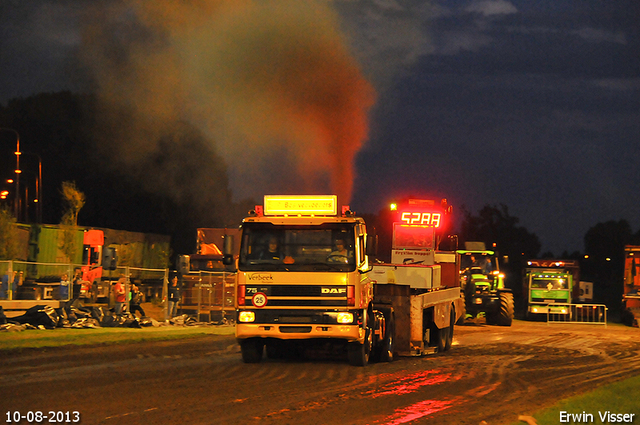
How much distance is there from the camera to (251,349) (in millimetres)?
16641

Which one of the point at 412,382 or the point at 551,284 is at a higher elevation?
the point at 551,284

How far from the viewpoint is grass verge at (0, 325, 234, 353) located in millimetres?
19767

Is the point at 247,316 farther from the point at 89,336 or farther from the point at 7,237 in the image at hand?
the point at 7,237

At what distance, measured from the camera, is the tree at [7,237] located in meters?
43.3

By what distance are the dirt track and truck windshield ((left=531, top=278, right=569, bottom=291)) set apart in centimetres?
2032

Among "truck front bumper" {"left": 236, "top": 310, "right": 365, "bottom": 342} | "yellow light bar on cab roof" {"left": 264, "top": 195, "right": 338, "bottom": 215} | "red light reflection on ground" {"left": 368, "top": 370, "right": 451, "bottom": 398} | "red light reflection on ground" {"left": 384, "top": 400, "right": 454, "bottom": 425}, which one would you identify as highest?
"yellow light bar on cab roof" {"left": 264, "top": 195, "right": 338, "bottom": 215}

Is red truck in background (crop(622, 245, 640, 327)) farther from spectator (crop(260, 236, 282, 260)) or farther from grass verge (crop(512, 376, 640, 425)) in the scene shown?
spectator (crop(260, 236, 282, 260))

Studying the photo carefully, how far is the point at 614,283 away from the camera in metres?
83.0

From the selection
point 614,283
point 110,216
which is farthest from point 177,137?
point 614,283

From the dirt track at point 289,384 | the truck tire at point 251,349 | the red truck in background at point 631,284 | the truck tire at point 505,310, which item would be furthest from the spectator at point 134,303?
the red truck in background at point 631,284

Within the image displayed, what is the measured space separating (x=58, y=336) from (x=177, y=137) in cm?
5155

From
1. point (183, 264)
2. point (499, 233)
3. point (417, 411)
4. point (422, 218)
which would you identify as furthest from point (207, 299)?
point (499, 233)

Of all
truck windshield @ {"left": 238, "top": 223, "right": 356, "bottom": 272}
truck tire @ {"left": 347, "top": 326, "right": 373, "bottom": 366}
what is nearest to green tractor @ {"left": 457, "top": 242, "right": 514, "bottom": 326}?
truck tire @ {"left": 347, "top": 326, "right": 373, "bottom": 366}

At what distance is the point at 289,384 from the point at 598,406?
15.6 ft
